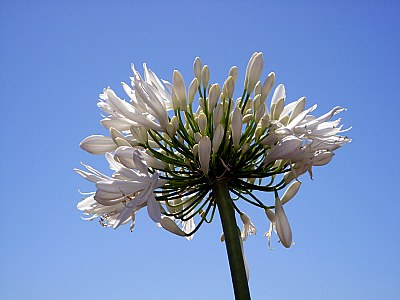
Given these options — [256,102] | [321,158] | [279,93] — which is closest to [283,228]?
[321,158]

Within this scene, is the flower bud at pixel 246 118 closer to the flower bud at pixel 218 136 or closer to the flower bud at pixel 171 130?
the flower bud at pixel 218 136

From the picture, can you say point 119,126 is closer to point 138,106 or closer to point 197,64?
point 138,106

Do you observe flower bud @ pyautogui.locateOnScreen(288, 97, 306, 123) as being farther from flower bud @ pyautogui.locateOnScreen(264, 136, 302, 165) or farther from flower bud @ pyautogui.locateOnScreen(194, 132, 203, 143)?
flower bud @ pyautogui.locateOnScreen(194, 132, 203, 143)

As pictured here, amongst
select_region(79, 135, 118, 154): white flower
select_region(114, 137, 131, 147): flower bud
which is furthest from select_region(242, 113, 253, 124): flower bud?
select_region(79, 135, 118, 154): white flower

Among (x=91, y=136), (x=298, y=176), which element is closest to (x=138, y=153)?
(x=91, y=136)

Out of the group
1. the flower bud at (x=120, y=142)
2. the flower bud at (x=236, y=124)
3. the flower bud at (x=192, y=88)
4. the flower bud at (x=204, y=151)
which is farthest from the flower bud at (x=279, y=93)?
the flower bud at (x=120, y=142)

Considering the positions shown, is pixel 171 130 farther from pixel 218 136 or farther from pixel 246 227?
pixel 246 227
